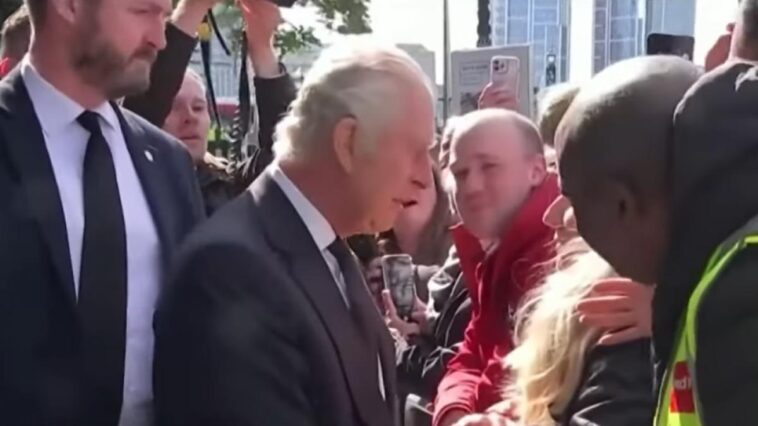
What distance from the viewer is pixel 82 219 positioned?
7.63 feet

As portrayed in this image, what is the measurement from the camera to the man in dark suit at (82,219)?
2.22m

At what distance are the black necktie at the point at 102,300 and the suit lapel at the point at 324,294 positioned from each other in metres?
0.31

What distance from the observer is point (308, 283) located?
2113 millimetres

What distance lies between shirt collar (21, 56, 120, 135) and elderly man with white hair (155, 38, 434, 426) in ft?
1.36

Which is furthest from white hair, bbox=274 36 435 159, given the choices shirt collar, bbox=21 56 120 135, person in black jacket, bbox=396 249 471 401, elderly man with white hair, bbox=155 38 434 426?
person in black jacket, bbox=396 249 471 401

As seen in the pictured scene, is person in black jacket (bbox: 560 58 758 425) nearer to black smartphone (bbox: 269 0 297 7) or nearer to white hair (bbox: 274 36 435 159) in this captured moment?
white hair (bbox: 274 36 435 159)

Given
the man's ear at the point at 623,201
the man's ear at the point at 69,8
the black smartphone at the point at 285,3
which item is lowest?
the man's ear at the point at 623,201

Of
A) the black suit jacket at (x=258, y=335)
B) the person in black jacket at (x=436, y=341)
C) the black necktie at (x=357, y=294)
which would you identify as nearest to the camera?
the black suit jacket at (x=258, y=335)

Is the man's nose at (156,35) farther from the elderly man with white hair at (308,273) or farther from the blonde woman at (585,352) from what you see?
the blonde woman at (585,352)

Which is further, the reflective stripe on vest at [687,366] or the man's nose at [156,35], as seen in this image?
the man's nose at [156,35]

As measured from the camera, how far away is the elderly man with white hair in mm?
1984

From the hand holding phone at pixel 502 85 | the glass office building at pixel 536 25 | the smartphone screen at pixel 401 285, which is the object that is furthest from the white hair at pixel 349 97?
the glass office building at pixel 536 25

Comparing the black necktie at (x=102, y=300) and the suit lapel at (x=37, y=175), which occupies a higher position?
the suit lapel at (x=37, y=175)

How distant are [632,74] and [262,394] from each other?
77cm
